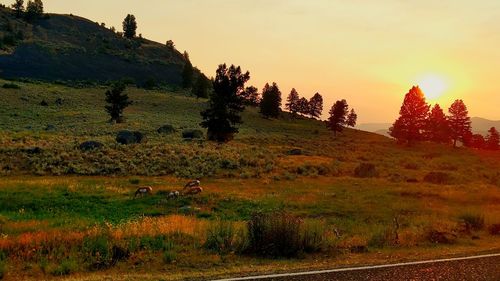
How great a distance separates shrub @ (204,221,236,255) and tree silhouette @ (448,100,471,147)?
103 meters

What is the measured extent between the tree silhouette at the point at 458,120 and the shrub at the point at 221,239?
102886mm

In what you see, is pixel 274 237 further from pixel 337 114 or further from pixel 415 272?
pixel 337 114

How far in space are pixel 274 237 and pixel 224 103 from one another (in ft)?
147

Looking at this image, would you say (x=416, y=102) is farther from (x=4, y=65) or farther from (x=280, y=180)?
(x=4, y=65)

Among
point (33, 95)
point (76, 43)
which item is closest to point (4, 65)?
point (33, 95)

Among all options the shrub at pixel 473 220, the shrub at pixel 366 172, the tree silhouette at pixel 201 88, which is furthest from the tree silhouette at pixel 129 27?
the shrub at pixel 473 220

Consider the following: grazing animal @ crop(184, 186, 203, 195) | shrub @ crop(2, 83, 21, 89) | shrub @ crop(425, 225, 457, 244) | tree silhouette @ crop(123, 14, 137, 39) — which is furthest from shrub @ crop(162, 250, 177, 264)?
tree silhouette @ crop(123, 14, 137, 39)

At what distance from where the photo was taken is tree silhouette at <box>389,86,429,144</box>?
300 ft

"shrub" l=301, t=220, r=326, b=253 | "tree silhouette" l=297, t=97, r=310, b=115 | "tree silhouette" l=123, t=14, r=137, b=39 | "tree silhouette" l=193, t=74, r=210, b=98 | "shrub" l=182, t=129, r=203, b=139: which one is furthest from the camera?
"tree silhouette" l=123, t=14, r=137, b=39

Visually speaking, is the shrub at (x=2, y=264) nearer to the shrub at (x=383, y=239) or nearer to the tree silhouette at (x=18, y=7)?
the shrub at (x=383, y=239)

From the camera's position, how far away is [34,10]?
166 m

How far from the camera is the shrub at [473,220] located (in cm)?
1766

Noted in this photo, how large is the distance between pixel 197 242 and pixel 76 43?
6480 inches

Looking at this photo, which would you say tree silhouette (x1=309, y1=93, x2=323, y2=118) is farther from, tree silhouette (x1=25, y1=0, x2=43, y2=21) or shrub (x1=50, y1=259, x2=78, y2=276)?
shrub (x1=50, y1=259, x2=78, y2=276)
